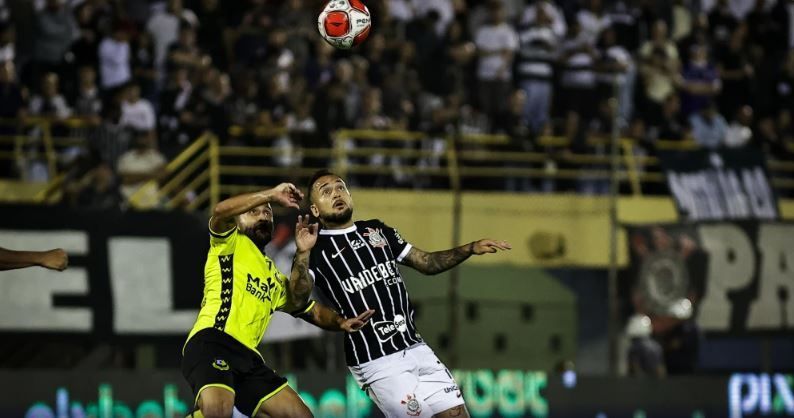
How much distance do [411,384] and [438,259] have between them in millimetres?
898

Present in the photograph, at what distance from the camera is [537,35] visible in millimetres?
20172

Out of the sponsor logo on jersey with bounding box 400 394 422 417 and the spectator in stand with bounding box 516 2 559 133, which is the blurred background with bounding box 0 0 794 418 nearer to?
the spectator in stand with bounding box 516 2 559 133

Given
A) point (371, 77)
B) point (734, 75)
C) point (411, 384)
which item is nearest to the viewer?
point (411, 384)

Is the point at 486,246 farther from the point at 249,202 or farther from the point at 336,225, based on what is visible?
the point at 249,202

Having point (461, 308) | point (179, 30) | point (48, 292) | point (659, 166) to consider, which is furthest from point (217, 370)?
point (659, 166)

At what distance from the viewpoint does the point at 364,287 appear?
388 inches

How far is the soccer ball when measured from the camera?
13.0 m

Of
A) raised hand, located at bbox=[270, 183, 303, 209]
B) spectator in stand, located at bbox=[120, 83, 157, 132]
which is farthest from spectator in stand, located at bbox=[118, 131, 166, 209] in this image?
raised hand, located at bbox=[270, 183, 303, 209]

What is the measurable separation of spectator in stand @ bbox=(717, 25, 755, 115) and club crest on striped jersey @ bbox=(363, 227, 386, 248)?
12331 millimetres

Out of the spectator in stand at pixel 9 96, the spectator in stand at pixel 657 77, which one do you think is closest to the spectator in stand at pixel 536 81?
the spectator in stand at pixel 657 77

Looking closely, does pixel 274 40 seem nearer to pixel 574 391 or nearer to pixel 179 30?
pixel 179 30

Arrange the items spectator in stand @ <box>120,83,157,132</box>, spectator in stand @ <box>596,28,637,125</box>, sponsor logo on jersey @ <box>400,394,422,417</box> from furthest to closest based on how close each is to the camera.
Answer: spectator in stand @ <box>596,28,637,125</box>
spectator in stand @ <box>120,83,157,132</box>
sponsor logo on jersey @ <box>400,394,422,417</box>

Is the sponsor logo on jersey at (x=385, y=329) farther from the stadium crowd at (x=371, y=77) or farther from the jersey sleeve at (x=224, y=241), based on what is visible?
the stadium crowd at (x=371, y=77)

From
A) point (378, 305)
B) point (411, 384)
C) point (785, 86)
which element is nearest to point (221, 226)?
→ point (378, 305)
